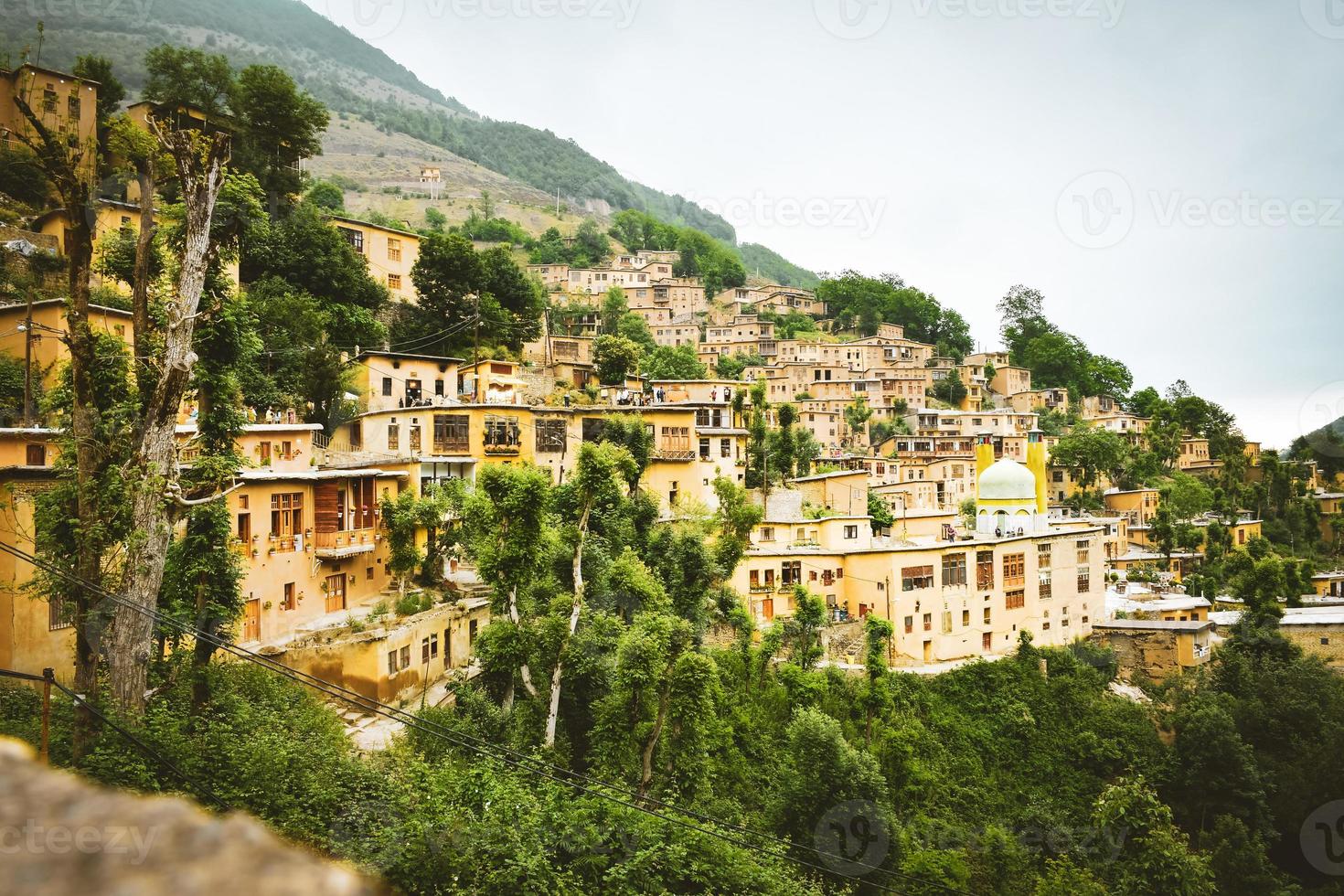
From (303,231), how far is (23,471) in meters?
23.5

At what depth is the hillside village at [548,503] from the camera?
581 inches

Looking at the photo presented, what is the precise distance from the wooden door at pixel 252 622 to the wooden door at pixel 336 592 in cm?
269

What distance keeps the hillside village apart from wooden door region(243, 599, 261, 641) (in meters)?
0.05

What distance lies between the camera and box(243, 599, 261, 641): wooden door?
60.2 ft

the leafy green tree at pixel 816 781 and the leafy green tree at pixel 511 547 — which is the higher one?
the leafy green tree at pixel 511 547

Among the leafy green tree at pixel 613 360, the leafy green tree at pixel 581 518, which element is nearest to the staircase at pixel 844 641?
the leafy green tree at pixel 581 518

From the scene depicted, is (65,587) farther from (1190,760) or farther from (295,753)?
(1190,760)

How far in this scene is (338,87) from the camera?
17238cm

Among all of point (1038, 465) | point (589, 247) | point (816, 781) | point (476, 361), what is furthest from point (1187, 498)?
point (589, 247)

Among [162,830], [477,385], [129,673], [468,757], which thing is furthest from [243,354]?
[477,385]

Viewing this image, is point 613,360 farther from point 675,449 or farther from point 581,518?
point 581,518

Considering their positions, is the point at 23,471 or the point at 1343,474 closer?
the point at 23,471

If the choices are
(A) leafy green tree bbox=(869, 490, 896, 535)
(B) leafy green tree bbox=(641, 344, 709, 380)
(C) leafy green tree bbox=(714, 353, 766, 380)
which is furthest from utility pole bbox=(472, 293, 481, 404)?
(C) leafy green tree bbox=(714, 353, 766, 380)

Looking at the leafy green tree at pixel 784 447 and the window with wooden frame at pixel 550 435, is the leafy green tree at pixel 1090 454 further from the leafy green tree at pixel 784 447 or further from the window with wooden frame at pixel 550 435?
the window with wooden frame at pixel 550 435
